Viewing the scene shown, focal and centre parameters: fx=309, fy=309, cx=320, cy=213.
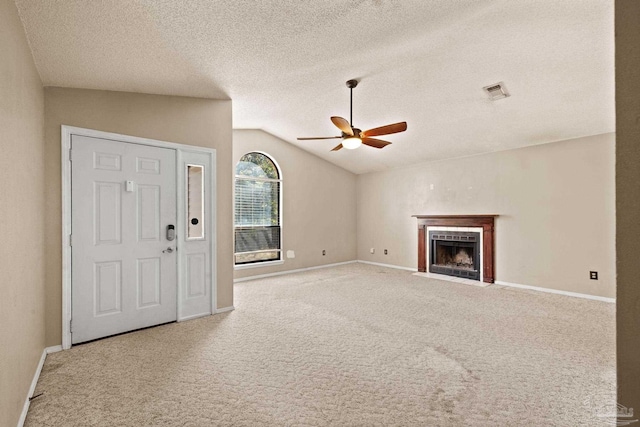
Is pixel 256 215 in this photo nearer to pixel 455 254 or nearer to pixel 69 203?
pixel 69 203

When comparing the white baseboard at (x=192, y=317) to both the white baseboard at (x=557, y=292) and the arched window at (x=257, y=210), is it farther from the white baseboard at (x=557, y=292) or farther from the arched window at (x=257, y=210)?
the white baseboard at (x=557, y=292)

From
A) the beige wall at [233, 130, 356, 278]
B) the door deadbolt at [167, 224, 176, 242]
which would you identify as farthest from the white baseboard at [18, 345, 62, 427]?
the beige wall at [233, 130, 356, 278]

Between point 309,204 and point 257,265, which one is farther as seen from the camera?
point 309,204

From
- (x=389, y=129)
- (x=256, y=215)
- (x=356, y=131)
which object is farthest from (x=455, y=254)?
(x=256, y=215)

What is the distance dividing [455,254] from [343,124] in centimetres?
418

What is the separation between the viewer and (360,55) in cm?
316

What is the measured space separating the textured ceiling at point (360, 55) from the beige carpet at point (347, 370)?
2.55 metres

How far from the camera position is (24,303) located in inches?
82.4

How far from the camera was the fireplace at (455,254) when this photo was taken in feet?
19.1

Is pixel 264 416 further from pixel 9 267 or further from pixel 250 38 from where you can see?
pixel 250 38

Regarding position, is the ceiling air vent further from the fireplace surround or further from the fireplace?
the fireplace

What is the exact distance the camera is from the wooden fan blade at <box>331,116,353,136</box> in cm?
344

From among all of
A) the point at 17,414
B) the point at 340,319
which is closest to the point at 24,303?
the point at 17,414
